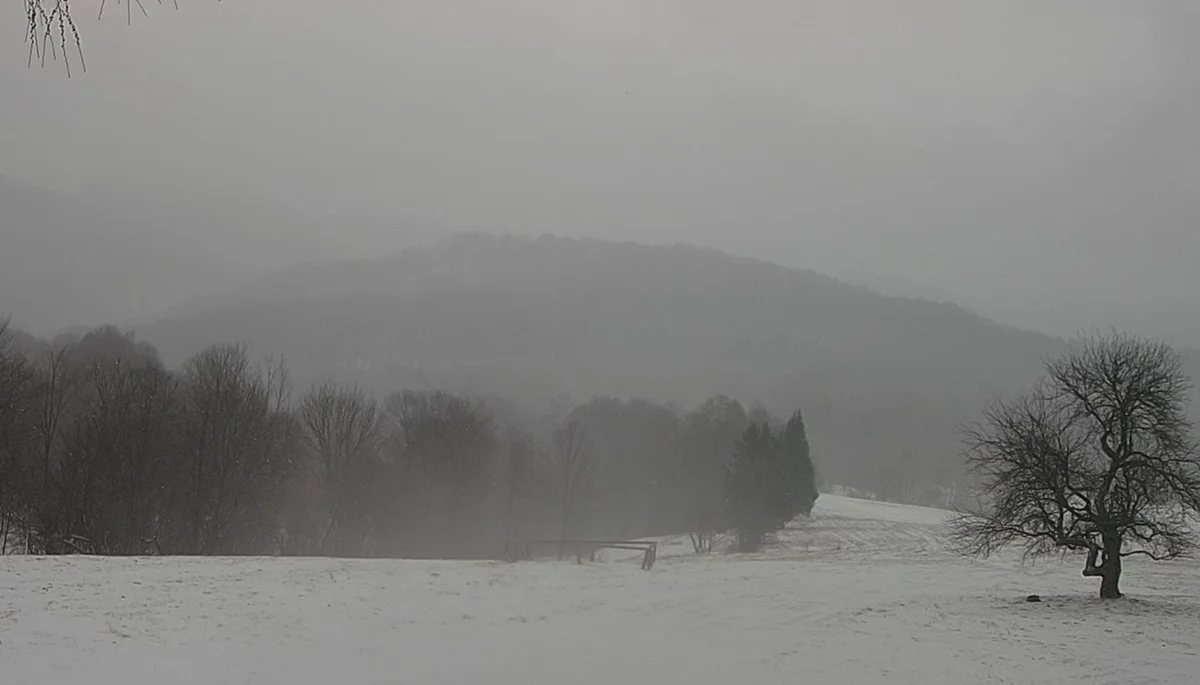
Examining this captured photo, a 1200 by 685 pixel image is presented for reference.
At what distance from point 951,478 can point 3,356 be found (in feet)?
337

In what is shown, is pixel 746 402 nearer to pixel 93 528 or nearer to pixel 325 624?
pixel 93 528

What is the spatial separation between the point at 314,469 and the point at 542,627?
135 ft

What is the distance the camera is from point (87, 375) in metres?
54.1

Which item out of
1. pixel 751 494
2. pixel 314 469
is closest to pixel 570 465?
pixel 751 494

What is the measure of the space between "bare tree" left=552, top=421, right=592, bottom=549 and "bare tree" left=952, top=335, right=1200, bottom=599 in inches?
1760

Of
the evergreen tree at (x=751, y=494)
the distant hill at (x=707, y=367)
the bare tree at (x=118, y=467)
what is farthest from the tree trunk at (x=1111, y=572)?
the distant hill at (x=707, y=367)

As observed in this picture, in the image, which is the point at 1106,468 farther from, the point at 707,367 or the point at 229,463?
the point at 707,367

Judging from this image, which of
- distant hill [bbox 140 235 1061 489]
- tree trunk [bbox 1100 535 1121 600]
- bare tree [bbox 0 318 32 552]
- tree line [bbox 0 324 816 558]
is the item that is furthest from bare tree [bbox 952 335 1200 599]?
distant hill [bbox 140 235 1061 489]

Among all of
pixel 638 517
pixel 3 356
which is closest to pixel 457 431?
pixel 638 517

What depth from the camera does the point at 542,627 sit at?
19.9 metres

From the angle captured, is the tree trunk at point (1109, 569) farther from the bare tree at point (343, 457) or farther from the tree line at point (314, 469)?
the bare tree at point (343, 457)

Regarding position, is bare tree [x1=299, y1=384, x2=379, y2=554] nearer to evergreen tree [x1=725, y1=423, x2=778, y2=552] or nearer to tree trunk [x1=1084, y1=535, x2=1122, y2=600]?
evergreen tree [x1=725, y1=423, x2=778, y2=552]

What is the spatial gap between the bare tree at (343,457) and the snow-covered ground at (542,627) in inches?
1138

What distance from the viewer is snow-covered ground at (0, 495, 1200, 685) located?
592 inches
